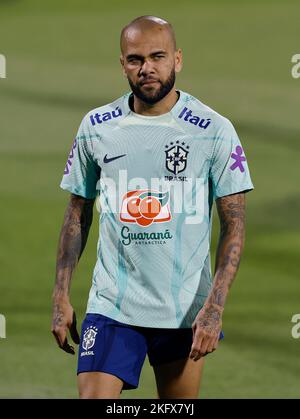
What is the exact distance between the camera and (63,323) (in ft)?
19.8

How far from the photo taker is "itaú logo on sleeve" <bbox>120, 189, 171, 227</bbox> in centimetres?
607

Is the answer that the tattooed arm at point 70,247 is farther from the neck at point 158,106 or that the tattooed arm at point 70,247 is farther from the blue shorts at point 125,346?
the neck at point 158,106

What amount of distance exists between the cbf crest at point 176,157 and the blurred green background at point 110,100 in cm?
262

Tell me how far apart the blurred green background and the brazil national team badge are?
2.32 metres

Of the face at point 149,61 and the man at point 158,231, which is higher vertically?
the face at point 149,61

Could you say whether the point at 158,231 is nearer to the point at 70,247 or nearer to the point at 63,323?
the point at 70,247

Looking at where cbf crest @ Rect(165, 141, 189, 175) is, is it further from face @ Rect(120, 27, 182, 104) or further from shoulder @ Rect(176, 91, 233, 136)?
face @ Rect(120, 27, 182, 104)

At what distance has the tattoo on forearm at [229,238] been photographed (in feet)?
19.7

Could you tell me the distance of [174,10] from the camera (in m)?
16.9

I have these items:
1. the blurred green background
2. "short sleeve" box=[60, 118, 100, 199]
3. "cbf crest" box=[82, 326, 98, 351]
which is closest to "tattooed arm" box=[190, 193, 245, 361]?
"cbf crest" box=[82, 326, 98, 351]

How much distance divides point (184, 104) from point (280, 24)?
10.8 metres

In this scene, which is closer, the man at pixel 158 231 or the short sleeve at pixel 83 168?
the man at pixel 158 231

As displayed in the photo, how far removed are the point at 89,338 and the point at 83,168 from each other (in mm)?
790

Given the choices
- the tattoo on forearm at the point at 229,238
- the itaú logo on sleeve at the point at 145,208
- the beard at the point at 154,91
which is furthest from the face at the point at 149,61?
the tattoo on forearm at the point at 229,238
